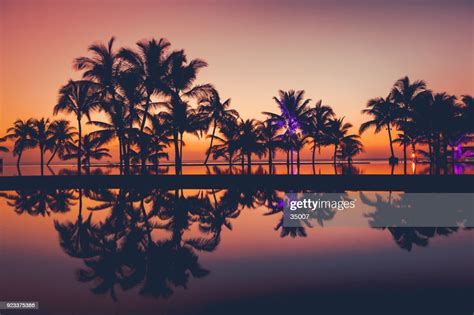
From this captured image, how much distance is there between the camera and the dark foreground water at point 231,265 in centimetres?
390

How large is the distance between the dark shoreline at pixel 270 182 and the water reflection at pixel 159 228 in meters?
1.31

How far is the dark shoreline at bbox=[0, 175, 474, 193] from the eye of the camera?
13.3 m

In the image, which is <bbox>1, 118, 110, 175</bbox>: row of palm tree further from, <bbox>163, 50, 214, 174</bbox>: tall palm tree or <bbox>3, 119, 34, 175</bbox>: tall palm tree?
<bbox>163, 50, 214, 174</bbox>: tall palm tree

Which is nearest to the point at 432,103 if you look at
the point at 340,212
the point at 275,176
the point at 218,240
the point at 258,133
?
the point at 258,133

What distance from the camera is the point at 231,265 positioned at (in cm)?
523

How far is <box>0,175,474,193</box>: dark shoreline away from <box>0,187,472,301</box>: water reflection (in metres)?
1.31

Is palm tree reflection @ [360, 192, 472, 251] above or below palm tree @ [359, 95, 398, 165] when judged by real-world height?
below

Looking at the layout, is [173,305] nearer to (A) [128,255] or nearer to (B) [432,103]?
(A) [128,255]

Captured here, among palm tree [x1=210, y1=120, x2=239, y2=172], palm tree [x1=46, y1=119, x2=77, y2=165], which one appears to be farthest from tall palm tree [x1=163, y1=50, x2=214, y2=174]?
palm tree [x1=46, y1=119, x2=77, y2=165]

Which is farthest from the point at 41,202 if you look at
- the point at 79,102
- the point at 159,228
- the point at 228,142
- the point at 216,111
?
the point at 228,142

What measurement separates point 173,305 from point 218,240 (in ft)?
9.41

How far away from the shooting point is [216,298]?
13.2 ft

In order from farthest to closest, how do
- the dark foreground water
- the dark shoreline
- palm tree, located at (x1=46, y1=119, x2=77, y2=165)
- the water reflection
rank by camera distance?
palm tree, located at (x1=46, y1=119, x2=77, y2=165) < the dark shoreline < the water reflection < the dark foreground water

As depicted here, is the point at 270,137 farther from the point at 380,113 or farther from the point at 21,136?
the point at 21,136
